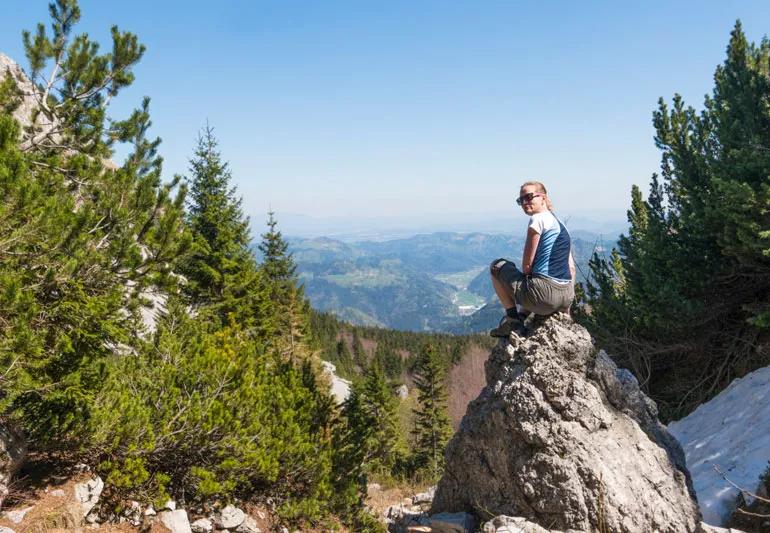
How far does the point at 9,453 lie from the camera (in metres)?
6.84

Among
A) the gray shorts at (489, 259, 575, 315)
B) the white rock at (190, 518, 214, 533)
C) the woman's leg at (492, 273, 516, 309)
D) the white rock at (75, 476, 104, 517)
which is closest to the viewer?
the gray shorts at (489, 259, 575, 315)

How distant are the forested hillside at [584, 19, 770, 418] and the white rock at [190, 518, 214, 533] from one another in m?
10.4

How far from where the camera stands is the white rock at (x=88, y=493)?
7.47 metres

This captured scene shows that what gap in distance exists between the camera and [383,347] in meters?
97.2

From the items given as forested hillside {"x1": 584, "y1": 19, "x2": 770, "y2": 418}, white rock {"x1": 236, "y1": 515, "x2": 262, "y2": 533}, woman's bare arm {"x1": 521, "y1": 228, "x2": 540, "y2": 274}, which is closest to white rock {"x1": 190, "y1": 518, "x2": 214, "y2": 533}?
white rock {"x1": 236, "y1": 515, "x2": 262, "y2": 533}

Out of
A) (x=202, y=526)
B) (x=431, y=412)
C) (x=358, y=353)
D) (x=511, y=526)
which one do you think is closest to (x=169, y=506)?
(x=202, y=526)

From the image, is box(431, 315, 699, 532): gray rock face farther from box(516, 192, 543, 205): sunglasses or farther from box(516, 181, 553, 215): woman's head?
box(516, 192, 543, 205): sunglasses

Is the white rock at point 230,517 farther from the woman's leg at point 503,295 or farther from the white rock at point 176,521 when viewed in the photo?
the woman's leg at point 503,295

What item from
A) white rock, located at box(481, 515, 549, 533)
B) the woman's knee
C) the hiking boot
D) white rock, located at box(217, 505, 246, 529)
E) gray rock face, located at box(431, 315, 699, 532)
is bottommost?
white rock, located at box(217, 505, 246, 529)

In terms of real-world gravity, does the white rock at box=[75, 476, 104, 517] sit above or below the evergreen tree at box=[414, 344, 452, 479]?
above

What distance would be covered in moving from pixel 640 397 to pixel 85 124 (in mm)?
10668

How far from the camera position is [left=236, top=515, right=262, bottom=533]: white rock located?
30.5 feet

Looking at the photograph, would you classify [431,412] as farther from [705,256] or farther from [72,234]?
[72,234]

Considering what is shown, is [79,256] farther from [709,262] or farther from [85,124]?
[709,262]
